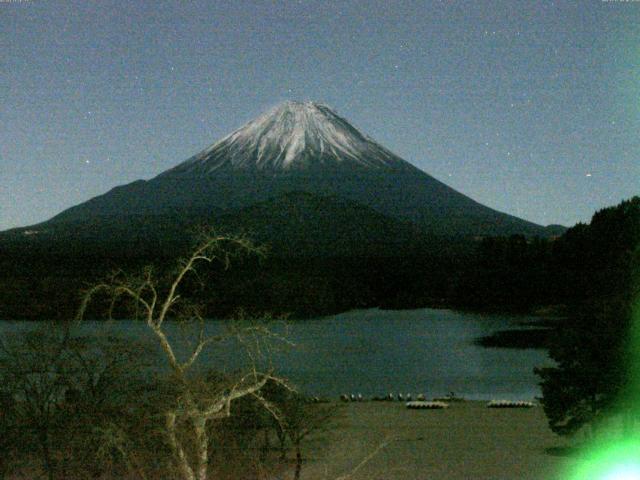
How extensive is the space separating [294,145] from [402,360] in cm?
7757

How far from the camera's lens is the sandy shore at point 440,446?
11539mm

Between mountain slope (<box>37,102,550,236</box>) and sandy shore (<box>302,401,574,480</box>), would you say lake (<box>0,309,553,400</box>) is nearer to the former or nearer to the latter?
sandy shore (<box>302,401,574,480</box>)

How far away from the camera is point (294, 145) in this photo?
11219cm

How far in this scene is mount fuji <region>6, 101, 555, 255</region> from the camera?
101 metres

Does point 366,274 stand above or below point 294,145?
below

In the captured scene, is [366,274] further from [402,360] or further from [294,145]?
[402,360]

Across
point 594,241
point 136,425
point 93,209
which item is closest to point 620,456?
point 136,425

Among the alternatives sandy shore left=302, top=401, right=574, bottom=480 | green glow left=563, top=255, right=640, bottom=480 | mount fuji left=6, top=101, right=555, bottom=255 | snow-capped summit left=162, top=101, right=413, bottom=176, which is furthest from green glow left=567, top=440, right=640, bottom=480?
snow-capped summit left=162, top=101, right=413, bottom=176

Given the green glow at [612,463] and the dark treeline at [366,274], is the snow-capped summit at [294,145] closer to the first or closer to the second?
the dark treeline at [366,274]

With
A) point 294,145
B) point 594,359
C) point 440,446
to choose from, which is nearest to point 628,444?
point 594,359

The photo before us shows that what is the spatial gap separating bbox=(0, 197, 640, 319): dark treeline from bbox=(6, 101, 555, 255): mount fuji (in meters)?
11.9

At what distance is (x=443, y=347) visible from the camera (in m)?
43.6

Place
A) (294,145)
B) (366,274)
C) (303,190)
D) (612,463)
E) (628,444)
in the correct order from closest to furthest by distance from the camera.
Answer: (628,444) → (612,463) → (366,274) → (303,190) → (294,145)

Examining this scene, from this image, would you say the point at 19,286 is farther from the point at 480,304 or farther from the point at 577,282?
the point at 577,282
